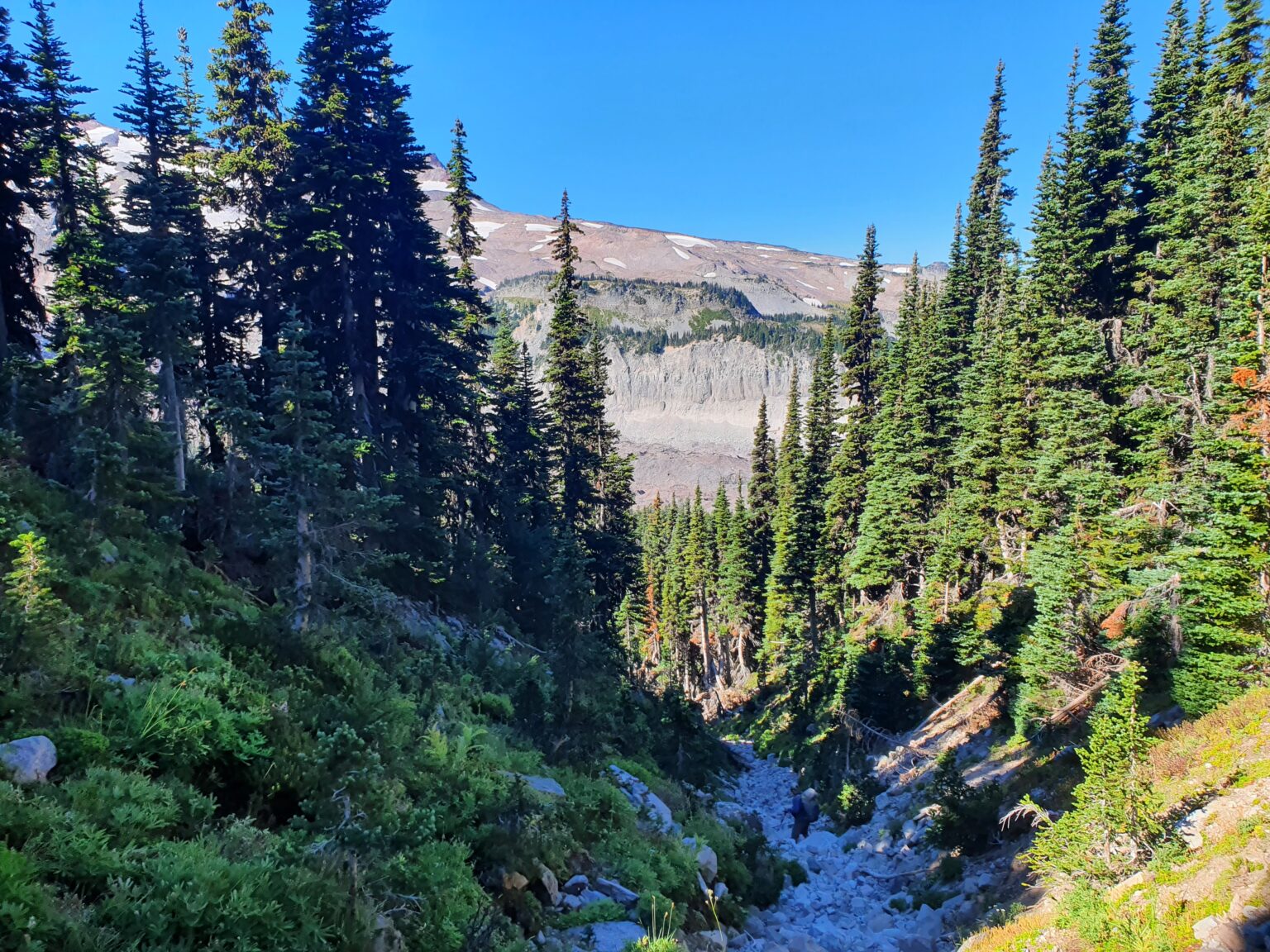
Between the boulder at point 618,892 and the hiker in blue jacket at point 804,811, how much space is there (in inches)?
562

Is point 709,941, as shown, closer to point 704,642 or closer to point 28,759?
point 28,759

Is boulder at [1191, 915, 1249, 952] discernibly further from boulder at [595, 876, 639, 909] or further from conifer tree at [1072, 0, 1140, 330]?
conifer tree at [1072, 0, 1140, 330]

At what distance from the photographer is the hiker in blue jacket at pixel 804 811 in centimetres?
2202

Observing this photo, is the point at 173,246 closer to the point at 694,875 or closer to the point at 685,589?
the point at 694,875

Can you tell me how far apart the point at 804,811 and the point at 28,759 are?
23.9 metres

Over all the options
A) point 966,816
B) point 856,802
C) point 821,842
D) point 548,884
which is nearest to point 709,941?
point 548,884

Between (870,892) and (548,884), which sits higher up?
(548,884)

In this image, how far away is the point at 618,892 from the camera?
29.1 ft

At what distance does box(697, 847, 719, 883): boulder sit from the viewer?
38.1 ft

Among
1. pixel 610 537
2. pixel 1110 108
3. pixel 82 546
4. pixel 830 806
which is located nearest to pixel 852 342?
pixel 1110 108

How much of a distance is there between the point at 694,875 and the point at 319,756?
7.24 meters

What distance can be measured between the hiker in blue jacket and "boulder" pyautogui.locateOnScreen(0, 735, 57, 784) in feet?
69.1

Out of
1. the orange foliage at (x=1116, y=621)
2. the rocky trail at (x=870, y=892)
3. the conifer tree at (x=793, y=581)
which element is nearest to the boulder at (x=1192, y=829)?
the rocky trail at (x=870, y=892)

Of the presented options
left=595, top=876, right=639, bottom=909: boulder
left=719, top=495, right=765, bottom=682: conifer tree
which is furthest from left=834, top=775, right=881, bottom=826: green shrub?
left=719, top=495, right=765, bottom=682: conifer tree
